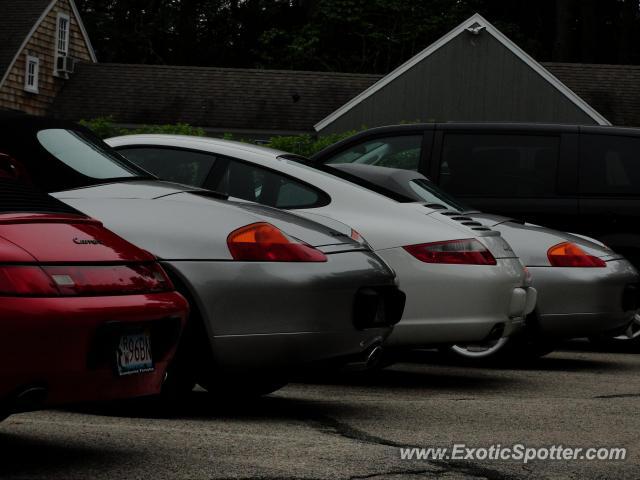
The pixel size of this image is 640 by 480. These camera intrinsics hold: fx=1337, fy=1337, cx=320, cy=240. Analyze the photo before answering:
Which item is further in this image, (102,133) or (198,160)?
(102,133)

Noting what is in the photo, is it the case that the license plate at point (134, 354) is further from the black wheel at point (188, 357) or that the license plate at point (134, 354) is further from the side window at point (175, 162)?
the side window at point (175, 162)

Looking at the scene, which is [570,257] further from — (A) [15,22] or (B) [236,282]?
(A) [15,22]

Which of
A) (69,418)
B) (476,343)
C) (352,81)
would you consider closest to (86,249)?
(69,418)

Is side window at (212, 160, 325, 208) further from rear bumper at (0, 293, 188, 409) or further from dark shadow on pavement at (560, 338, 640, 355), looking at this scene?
dark shadow on pavement at (560, 338, 640, 355)

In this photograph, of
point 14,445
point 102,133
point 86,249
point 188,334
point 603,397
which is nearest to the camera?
point 86,249

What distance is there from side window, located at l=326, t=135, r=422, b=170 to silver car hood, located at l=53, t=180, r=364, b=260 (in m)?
4.63

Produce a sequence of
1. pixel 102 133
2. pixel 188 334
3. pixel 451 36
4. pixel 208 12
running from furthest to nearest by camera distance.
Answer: pixel 208 12 < pixel 451 36 < pixel 102 133 < pixel 188 334

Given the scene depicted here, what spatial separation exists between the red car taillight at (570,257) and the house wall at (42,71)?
32.5 meters

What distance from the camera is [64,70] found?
43875mm

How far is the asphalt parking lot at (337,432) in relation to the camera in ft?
16.6

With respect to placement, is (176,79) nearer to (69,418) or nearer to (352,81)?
(352,81)

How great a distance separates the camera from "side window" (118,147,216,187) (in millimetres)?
8156

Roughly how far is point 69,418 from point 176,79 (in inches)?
1490

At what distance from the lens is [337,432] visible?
20.0ft
